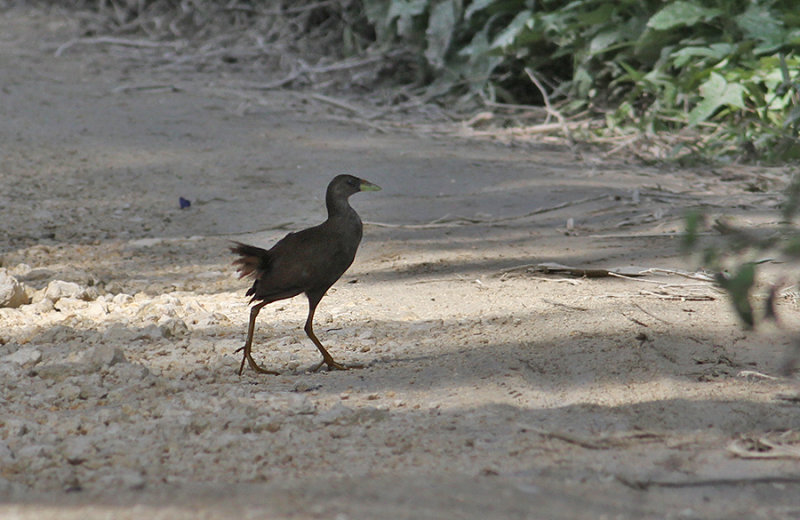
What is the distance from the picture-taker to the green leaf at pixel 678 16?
7.30m

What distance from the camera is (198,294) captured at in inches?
172

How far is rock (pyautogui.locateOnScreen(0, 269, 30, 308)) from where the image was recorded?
12.9 ft

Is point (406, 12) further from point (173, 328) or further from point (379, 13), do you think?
point (173, 328)

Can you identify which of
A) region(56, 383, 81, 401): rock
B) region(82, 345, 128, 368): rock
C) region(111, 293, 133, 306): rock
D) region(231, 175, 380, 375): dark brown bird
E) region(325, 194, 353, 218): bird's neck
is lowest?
region(111, 293, 133, 306): rock

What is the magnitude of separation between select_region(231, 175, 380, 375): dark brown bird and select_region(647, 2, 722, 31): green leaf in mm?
4742

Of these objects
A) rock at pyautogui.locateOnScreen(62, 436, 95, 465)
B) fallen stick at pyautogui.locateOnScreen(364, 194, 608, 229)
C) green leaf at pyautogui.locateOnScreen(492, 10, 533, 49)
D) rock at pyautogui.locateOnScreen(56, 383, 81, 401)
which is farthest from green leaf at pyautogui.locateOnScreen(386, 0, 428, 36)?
rock at pyautogui.locateOnScreen(62, 436, 95, 465)

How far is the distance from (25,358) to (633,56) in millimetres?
5885

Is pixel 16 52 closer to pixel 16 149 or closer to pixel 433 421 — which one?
pixel 16 149

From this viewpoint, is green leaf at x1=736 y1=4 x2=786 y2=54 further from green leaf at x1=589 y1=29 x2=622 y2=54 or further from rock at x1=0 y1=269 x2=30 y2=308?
rock at x1=0 y1=269 x2=30 y2=308

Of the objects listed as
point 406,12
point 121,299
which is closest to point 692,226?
point 121,299

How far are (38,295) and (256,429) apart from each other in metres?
1.87

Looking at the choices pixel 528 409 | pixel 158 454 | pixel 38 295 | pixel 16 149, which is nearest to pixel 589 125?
pixel 16 149

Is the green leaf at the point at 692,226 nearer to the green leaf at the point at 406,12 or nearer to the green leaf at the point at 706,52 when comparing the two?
the green leaf at the point at 706,52

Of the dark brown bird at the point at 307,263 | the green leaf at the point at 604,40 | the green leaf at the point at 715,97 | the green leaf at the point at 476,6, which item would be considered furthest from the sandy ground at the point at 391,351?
the green leaf at the point at 476,6
